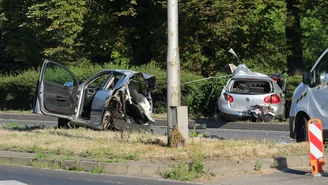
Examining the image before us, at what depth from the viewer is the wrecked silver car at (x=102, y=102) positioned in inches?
650

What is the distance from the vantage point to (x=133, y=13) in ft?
109

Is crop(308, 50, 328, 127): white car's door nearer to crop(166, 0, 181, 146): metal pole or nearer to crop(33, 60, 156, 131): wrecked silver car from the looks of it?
crop(166, 0, 181, 146): metal pole

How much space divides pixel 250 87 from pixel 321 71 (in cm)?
842

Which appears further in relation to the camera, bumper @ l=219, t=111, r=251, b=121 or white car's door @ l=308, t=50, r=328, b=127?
bumper @ l=219, t=111, r=251, b=121

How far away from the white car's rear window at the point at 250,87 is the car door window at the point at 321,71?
807cm

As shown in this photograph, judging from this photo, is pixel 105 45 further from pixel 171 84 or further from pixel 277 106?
pixel 171 84

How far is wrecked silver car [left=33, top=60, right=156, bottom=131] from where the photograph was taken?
16.5m

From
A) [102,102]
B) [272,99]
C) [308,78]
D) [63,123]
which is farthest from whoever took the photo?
[272,99]

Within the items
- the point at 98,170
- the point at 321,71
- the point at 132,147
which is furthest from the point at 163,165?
the point at 321,71

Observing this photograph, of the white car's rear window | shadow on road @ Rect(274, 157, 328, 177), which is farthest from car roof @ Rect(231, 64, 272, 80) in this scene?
shadow on road @ Rect(274, 157, 328, 177)

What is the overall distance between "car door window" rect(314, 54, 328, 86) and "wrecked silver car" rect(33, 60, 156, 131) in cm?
505

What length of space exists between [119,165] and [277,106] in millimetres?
11252

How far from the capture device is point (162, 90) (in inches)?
1054

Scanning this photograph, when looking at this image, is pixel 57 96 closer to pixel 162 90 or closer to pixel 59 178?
pixel 59 178
